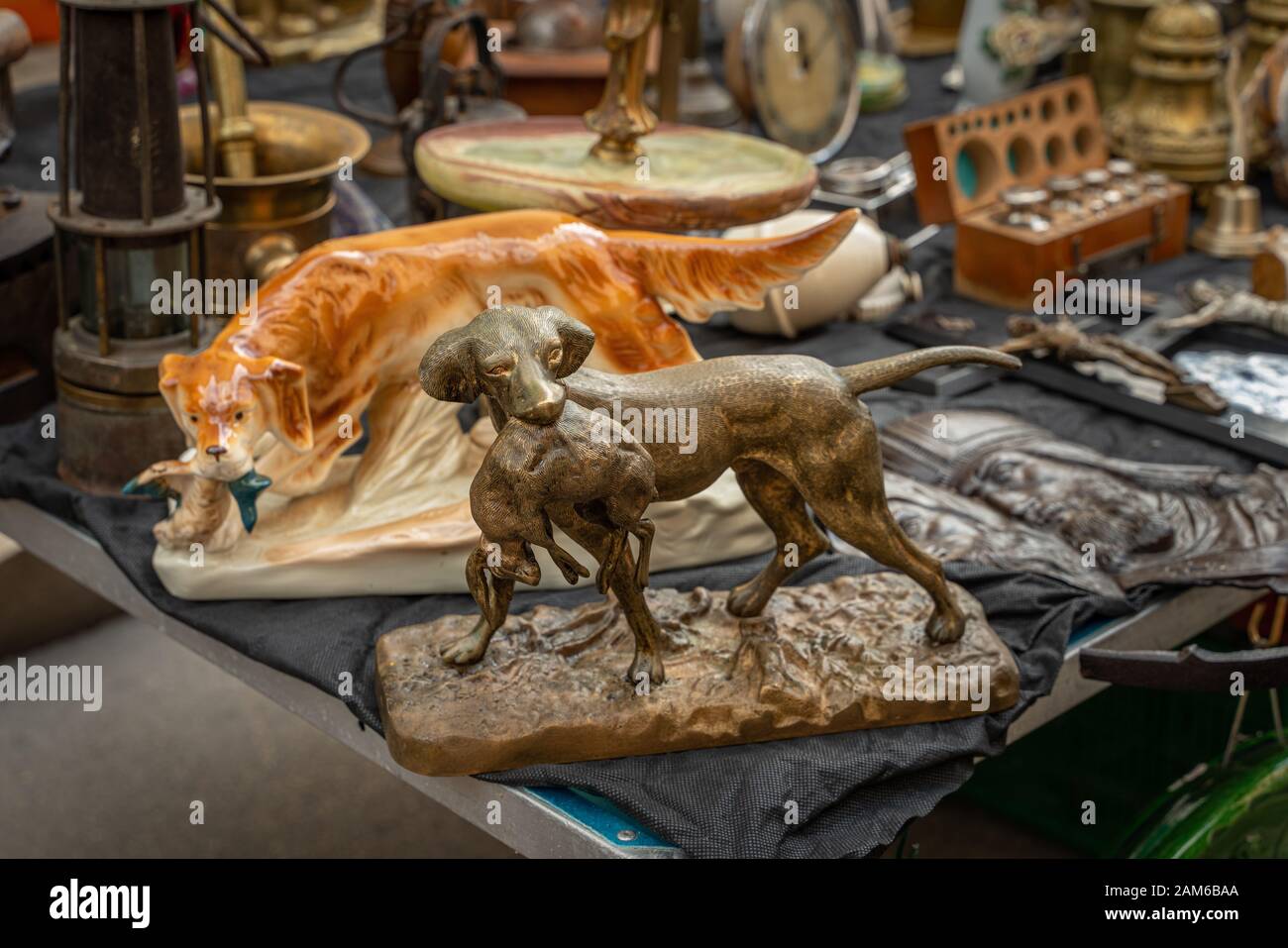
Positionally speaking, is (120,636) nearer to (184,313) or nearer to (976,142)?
(184,313)

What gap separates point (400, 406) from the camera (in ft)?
7.85

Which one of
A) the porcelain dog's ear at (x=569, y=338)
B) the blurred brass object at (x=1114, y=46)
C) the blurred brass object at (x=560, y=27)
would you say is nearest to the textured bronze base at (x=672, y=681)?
the porcelain dog's ear at (x=569, y=338)

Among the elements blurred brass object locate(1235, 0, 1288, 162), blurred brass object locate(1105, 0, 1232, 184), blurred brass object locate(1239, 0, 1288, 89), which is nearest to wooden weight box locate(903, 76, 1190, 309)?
blurred brass object locate(1105, 0, 1232, 184)

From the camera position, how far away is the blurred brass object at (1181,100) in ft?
12.4

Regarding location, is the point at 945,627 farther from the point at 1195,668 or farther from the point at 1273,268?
the point at 1273,268

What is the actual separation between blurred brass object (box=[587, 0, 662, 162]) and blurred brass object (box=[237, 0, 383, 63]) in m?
2.18


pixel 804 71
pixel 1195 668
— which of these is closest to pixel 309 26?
pixel 804 71

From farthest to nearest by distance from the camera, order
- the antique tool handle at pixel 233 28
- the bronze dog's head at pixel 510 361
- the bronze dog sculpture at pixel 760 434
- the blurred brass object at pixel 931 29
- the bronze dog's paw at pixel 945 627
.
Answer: the blurred brass object at pixel 931 29, the antique tool handle at pixel 233 28, the bronze dog's paw at pixel 945 627, the bronze dog sculpture at pixel 760 434, the bronze dog's head at pixel 510 361

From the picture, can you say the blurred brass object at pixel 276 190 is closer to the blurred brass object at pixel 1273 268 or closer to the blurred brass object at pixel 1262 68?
the blurred brass object at pixel 1273 268

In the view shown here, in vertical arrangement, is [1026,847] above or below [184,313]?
below

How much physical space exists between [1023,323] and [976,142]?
22.5 inches

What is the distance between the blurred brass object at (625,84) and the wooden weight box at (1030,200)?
2.75 ft

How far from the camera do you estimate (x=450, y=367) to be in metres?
1.70
